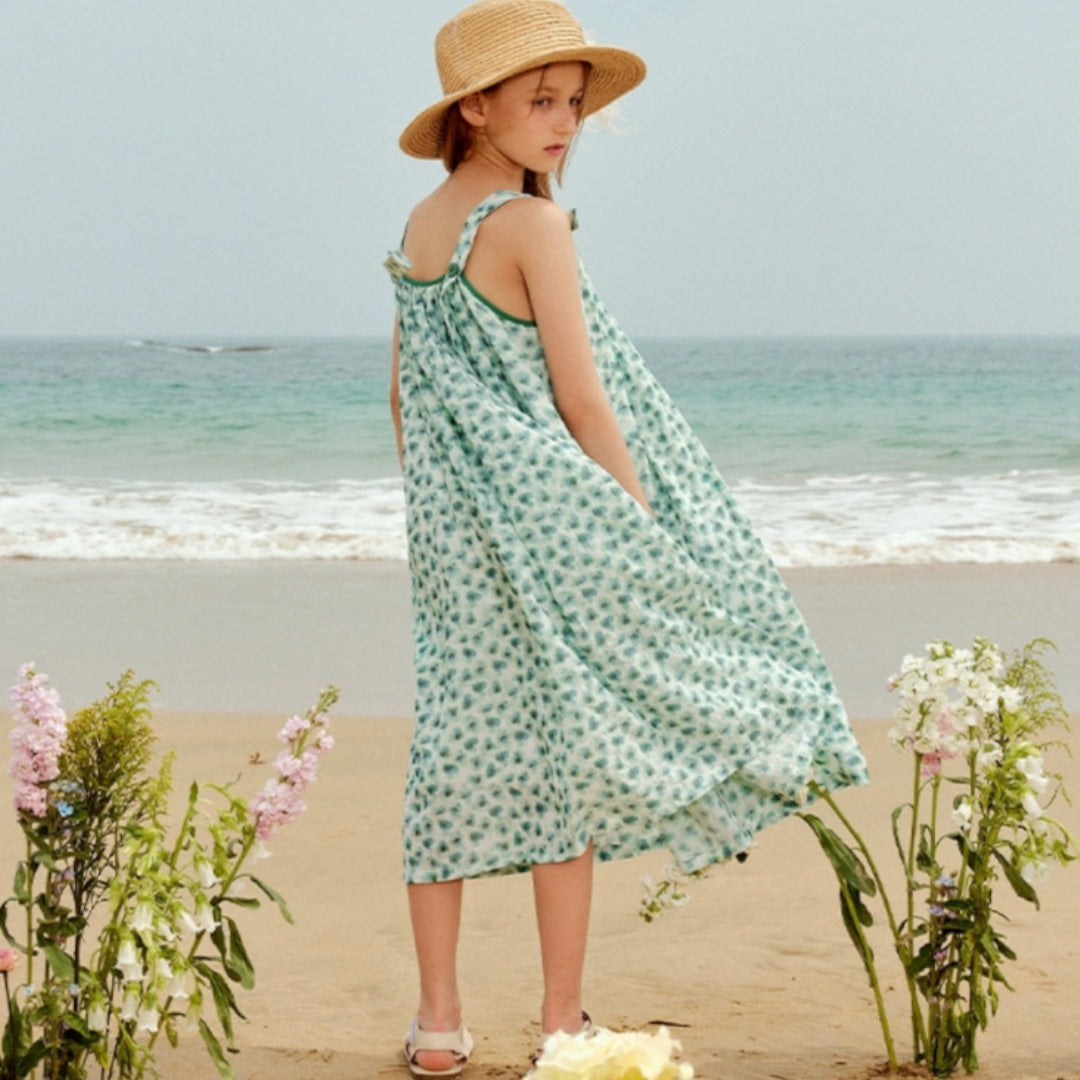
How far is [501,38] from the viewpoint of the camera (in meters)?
2.54

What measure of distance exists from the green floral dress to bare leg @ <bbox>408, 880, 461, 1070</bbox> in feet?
0.19

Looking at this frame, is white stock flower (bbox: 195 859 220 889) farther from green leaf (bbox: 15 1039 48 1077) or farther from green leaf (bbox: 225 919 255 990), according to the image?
green leaf (bbox: 15 1039 48 1077)

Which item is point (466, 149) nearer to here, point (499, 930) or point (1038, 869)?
point (1038, 869)

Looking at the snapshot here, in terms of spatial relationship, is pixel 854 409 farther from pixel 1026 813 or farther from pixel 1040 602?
pixel 1026 813

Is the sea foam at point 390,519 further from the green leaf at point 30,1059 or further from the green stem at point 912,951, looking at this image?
the green leaf at point 30,1059

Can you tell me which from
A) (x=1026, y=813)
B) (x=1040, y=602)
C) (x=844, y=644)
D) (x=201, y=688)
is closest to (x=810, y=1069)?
(x=1026, y=813)

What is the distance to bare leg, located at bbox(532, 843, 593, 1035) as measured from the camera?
2.54m

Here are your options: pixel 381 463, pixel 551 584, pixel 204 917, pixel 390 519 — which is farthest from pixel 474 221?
pixel 381 463

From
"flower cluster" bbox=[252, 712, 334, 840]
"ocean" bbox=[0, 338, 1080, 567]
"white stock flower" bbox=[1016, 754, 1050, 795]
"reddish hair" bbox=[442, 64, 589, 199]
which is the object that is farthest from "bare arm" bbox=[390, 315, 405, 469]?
"ocean" bbox=[0, 338, 1080, 567]

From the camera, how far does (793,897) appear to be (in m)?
3.68

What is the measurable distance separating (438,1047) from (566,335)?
46.2 inches

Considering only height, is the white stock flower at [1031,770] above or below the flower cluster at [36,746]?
below

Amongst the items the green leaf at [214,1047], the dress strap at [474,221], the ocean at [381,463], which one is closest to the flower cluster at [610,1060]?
the green leaf at [214,1047]

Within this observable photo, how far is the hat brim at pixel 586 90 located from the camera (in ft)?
8.29
